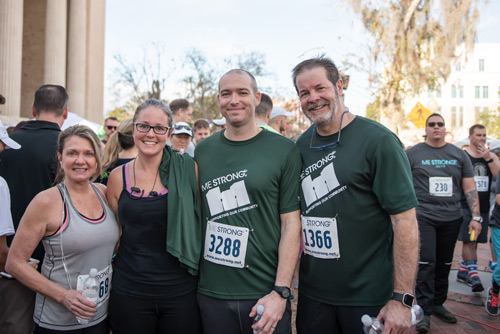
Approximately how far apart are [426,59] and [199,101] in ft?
74.4

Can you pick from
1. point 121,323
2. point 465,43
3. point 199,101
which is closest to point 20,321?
point 121,323

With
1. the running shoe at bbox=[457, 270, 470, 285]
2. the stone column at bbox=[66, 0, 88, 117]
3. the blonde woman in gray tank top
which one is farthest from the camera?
the stone column at bbox=[66, 0, 88, 117]

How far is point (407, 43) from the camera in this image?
14289 millimetres

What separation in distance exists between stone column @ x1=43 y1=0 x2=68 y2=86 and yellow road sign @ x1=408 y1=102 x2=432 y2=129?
48.1 ft

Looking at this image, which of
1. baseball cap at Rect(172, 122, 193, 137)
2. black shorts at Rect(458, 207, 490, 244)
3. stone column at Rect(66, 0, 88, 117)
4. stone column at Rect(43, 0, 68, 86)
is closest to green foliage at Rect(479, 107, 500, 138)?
stone column at Rect(66, 0, 88, 117)

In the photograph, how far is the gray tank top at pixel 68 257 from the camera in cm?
238

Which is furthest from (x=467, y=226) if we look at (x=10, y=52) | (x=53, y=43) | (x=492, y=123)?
(x=492, y=123)

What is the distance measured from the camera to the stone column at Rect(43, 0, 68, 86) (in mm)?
17375

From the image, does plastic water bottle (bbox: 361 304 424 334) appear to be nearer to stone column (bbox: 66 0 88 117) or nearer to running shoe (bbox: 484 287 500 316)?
running shoe (bbox: 484 287 500 316)

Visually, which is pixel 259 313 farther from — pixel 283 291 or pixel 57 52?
pixel 57 52

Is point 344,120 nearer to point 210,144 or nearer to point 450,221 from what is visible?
point 210,144

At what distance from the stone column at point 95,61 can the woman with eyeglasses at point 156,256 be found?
2048cm

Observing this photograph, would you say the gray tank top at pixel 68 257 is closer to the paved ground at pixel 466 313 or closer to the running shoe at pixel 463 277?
the paved ground at pixel 466 313

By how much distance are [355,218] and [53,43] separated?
18666 mm
